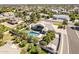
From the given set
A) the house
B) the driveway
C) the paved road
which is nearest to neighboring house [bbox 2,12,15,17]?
the house

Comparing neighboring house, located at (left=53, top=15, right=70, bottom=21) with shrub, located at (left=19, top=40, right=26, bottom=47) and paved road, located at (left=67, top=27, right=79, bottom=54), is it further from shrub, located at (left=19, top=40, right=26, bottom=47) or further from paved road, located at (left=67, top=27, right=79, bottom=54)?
shrub, located at (left=19, top=40, right=26, bottom=47)

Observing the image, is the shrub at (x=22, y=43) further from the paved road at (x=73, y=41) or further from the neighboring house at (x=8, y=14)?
the paved road at (x=73, y=41)

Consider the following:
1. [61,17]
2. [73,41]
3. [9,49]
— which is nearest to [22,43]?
[9,49]

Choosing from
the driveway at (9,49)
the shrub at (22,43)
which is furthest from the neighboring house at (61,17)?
the driveway at (9,49)

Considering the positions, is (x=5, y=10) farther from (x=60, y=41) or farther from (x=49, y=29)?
(x=60, y=41)

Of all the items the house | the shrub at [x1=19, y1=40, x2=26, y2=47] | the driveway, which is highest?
the house

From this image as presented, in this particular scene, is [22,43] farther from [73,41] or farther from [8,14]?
[73,41]

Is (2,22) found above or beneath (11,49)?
above

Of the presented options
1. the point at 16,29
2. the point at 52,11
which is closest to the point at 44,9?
the point at 52,11
